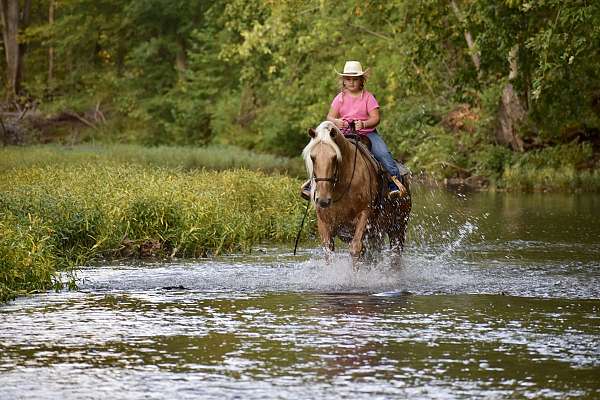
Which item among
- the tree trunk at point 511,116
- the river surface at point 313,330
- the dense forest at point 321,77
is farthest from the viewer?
the tree trunk at point 511,116

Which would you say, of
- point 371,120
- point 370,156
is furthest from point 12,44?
point 370,156

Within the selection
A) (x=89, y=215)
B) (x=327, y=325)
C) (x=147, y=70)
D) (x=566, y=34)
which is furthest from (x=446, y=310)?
(x=147, y=70)

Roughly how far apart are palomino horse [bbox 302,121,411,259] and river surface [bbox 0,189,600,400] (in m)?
0.35

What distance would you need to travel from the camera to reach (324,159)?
14.0 m

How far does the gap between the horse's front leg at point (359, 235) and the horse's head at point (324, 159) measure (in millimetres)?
709

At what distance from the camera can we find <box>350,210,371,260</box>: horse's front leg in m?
14.5

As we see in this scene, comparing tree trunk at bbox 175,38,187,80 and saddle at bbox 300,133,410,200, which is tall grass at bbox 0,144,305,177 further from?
tree trunk at bbox 175,38,187,80

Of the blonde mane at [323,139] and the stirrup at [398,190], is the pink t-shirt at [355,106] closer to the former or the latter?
the stirrup at [398,190]

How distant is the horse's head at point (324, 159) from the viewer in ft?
45.8

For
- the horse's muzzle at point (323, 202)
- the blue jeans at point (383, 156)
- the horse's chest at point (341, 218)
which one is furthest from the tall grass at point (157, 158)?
the horse's muzzle at point (323, 202)

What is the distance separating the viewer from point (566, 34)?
2408 cm

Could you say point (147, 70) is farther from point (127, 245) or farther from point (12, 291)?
point (12, 291)

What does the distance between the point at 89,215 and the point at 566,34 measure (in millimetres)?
10837

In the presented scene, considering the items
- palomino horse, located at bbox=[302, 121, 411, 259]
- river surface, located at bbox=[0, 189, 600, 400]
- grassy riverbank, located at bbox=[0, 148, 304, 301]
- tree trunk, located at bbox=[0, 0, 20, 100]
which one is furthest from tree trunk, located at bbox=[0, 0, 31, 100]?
palomino horse, located at bbox=[302, 121, 411, 259]
